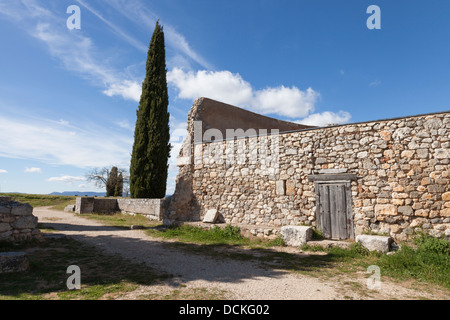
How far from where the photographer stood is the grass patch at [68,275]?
4023 mm

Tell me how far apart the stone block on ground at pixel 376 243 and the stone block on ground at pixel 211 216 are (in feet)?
16.7

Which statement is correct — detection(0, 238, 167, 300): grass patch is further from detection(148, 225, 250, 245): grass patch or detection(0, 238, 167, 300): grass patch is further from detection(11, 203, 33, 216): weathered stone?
detection(148, 225, 250, 245): grass patch

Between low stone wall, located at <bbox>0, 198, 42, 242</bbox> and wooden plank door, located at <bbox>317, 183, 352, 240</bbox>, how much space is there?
27.3 feet

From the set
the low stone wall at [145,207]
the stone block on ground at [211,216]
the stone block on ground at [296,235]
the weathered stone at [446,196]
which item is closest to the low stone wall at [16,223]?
the stone block on ground at [211,216]

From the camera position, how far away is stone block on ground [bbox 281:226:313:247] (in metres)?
7.75

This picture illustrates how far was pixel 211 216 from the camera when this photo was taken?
404 inches

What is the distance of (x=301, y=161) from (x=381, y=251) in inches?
135

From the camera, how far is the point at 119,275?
16.3 ft

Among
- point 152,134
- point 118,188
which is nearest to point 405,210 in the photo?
point 152,134

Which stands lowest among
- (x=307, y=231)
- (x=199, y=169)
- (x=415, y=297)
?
(x=415, y=297)

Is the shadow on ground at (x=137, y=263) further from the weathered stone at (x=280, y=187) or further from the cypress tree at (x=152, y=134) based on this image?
the cypress tree at (x=152, y=134)
